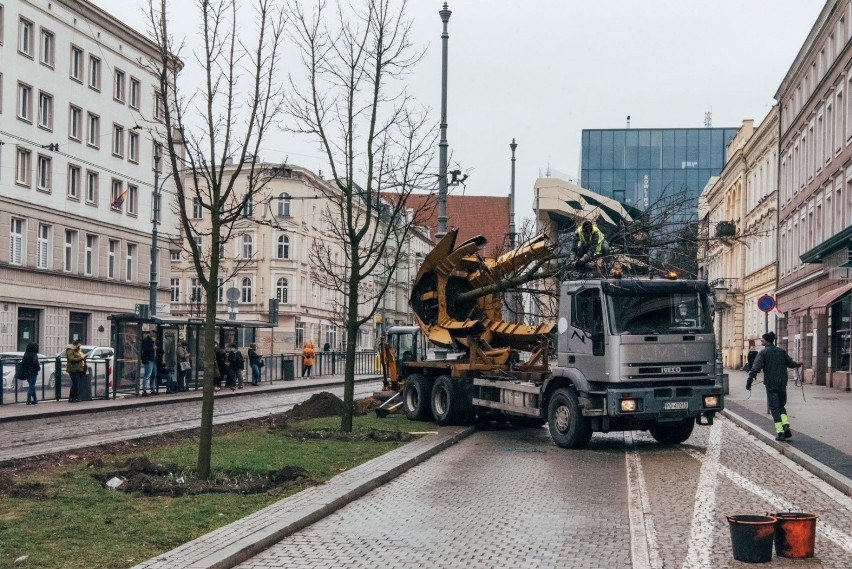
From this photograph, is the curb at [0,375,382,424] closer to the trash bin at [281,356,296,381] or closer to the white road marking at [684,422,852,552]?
the trash bin at [281,356,296,381]

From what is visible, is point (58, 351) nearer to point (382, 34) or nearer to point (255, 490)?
point (382, 34)

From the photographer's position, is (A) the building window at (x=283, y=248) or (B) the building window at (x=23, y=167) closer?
(B) the building window at (x=23, y=167)

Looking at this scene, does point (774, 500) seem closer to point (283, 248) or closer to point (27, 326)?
point (27, 326)

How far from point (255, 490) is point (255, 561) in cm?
328

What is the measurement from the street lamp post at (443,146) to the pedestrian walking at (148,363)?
11873 millimetres

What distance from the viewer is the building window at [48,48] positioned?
48.0m

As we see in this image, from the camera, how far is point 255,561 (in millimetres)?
8320

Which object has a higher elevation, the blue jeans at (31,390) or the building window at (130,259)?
the building window at (130,259)

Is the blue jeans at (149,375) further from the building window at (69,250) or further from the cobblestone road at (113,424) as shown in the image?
the building window at (69,250)

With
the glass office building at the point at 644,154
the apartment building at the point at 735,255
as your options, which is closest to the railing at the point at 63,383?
the apartment building at the point at 735,255

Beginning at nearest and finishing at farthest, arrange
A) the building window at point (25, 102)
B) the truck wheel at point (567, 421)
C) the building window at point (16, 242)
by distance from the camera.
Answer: the truck wheel at point (567, 421) → the building window at point (16, 242) → the building window at point (25, 102)

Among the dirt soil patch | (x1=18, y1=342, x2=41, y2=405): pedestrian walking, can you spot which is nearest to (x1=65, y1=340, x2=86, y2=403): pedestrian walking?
(x1=18, y1=342, x2=41, y2=405): pedestrian walking

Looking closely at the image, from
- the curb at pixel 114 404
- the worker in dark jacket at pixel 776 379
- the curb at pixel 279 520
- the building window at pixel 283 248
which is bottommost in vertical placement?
the curb at pixel 114 404

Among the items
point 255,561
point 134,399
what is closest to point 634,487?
point 255,561
